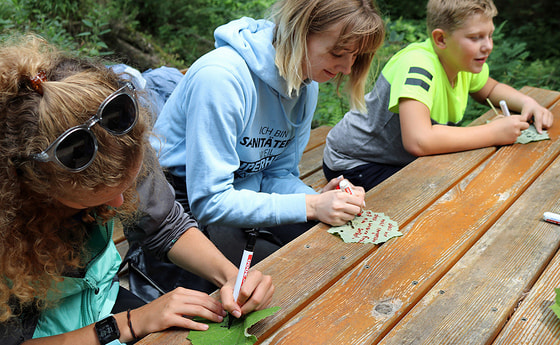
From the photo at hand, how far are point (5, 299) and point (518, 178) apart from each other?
6.03 feet

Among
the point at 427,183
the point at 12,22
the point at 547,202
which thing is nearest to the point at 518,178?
the point at 547,202

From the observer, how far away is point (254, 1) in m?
6.04

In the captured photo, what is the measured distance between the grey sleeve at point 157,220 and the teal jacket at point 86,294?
4.1 inches

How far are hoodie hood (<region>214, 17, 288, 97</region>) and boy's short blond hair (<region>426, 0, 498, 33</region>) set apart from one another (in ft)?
3.13

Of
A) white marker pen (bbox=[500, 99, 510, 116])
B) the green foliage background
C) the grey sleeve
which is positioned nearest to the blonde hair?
the grey sleeve

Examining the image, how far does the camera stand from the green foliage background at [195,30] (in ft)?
15.0

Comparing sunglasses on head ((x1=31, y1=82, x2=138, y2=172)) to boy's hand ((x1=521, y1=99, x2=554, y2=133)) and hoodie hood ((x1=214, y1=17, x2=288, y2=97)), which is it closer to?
hoodie hood ((x1=214, y1=17, x2=288, y2=97))

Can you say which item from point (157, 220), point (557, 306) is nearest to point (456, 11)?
point (557, 306)

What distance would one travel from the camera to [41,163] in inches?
46.1

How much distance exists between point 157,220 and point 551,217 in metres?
1.33

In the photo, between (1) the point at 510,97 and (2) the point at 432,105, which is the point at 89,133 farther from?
(1) the point at 510,97

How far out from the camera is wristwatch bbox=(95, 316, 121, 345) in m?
1.37

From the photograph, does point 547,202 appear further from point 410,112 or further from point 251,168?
point 251,168

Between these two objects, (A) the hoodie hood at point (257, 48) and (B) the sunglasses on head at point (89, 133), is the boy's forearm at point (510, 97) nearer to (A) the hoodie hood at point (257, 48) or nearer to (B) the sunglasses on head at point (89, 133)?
(A) the hoodie hood at point (257, 48)
